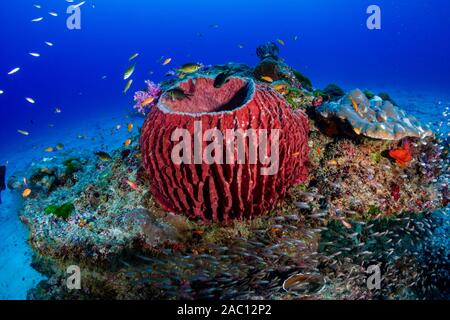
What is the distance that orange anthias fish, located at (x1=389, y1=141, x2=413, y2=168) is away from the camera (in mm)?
5141

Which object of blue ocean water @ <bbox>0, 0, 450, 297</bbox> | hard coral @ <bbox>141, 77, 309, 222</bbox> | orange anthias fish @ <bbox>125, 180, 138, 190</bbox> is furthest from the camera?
blue ocean water @ <bbox>0, 0, 450, 297</bbox>

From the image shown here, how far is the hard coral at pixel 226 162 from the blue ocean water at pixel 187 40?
107 ft

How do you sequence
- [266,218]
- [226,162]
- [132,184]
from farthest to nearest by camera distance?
[132,184]
[266,218]
[226,162]

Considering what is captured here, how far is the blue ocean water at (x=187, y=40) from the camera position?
58.5m

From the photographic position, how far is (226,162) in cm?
364

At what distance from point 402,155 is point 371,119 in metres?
0.82

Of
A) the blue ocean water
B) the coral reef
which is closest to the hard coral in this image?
the coral reef

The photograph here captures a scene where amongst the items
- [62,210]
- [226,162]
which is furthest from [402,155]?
[62,210]

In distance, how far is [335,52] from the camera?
91125 mm

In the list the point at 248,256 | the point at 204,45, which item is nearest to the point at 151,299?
the point at 248,256

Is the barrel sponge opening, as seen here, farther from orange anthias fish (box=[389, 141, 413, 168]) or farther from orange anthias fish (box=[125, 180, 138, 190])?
orange anthias fish (box=[389, 141, 413, 168])

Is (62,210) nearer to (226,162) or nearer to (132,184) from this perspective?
(132,184)

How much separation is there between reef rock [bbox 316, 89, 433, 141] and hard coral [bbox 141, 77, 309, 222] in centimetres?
97

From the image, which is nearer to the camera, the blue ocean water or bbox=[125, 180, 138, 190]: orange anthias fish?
bbox=[125, 180, 138, 190]: orange anthias fish
